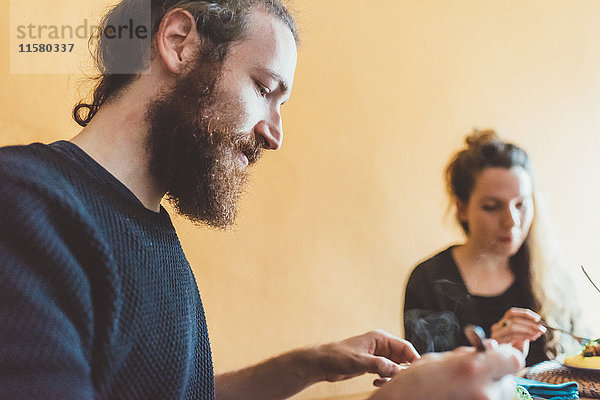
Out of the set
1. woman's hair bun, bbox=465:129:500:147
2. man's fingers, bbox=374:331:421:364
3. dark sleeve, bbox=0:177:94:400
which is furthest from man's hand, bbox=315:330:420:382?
woman's hair bun, bbox=465:129:500:147

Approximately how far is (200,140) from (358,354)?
472 mm

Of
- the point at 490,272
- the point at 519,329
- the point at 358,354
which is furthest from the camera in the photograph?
the point at 490,272

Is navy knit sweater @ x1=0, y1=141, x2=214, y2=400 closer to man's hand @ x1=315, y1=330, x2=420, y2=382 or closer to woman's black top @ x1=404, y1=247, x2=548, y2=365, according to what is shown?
man's hand @ x1=315, y1=330, x2=420, y2=382

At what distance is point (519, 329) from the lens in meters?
1.76

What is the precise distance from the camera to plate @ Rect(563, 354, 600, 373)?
4.09 ft

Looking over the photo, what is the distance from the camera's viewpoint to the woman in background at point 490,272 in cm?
195

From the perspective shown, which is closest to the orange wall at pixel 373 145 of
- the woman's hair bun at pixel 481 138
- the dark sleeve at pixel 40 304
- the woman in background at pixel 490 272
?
the woman's hair bun at pixel 481 138

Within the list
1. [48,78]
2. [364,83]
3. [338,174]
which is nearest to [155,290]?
[48,78]

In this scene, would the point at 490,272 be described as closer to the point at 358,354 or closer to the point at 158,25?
the point at 358,354

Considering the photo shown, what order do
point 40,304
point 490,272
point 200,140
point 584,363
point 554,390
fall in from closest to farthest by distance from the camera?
point 40,304 → point 200,140 → point 554,390 → point 584,363 → point 490,272

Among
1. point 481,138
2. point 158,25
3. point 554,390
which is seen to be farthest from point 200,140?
point 481,138

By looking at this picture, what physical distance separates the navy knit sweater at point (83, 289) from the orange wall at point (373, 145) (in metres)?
1.21

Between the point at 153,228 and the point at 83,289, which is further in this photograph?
the point at 153,228

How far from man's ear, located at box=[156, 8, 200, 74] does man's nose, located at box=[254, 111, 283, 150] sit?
0.51 feet
